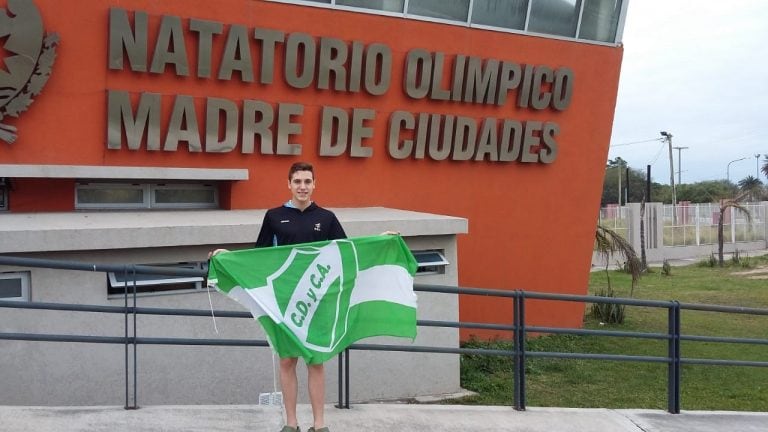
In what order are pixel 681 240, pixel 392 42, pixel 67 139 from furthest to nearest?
pixel 681 240 < pixel 392 42 < pixel 67 139

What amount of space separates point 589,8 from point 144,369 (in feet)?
35.6

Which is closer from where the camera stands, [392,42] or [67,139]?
[67,139]

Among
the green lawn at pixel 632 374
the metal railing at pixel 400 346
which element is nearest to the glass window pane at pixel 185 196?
the metal railing at pixel 400 346

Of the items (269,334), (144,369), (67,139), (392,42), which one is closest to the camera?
(269,334)

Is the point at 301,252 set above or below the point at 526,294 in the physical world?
above

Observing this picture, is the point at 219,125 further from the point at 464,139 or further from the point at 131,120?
the point at 464,139

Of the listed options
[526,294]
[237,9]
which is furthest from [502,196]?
[526,294]

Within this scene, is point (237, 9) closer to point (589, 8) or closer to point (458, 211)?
point (458, 211)

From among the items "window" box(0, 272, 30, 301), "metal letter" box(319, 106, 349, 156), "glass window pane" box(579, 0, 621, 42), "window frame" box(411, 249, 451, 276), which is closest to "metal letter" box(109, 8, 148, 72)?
"metal letter" box(319, 106, 349, 156)

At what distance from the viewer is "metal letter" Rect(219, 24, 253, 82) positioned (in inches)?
450

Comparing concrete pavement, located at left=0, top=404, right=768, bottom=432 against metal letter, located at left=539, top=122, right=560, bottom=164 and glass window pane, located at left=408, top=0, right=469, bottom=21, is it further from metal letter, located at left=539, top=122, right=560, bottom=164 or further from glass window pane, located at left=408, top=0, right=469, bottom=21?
glass window pane, located at left=408, top=0, right=469, bottom=21

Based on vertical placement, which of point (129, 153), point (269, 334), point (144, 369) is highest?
point (129, 153)

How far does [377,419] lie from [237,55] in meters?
7.32

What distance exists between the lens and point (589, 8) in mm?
14719
